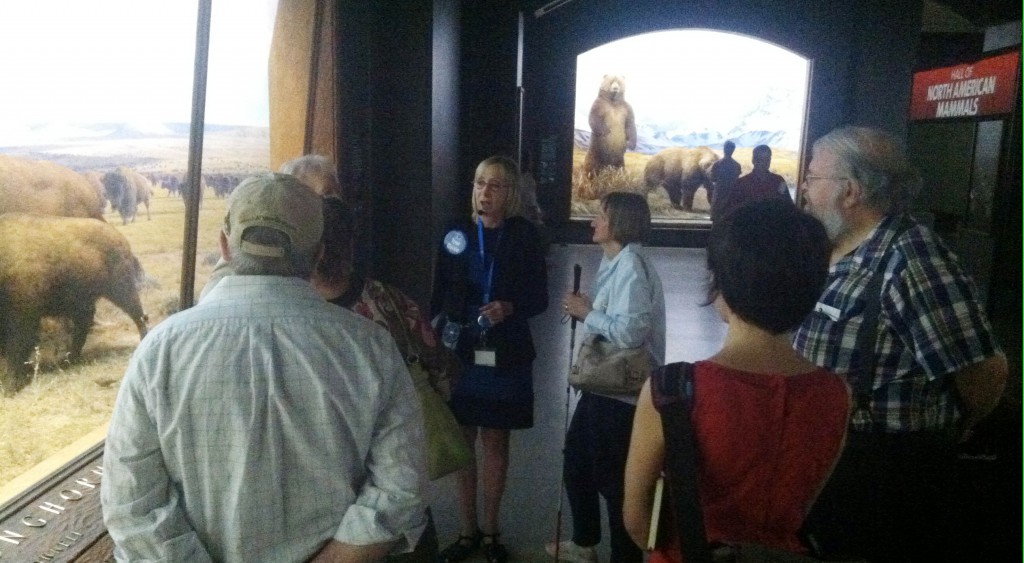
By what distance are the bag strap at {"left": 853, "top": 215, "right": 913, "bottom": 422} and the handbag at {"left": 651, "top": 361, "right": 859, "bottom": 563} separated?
775 millimetres

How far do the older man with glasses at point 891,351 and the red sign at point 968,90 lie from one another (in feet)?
24.7

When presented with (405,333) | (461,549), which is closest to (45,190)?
(405,333)

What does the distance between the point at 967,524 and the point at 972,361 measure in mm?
2070

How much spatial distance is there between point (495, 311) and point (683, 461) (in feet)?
5.96

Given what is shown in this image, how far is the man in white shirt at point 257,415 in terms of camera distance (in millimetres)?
1498

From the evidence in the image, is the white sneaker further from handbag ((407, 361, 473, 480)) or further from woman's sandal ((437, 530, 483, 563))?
handbag ((407, 361, 473, 480))

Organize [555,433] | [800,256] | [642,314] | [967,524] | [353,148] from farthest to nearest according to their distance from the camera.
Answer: [353,148] → [555,433] → [967,524] → [642,314] → [800,256]

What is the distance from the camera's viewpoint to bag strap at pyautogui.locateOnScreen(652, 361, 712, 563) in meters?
1.46

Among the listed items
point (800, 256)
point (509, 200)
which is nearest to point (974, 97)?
point (509, 200)

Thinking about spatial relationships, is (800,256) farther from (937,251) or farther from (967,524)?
(967,524)

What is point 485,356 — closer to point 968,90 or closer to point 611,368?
point 611,368

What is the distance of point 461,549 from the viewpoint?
336cm

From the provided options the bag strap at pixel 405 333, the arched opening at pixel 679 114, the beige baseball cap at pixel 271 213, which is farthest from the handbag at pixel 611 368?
the arched opening at pixel 679 114

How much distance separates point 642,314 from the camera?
114 inches
